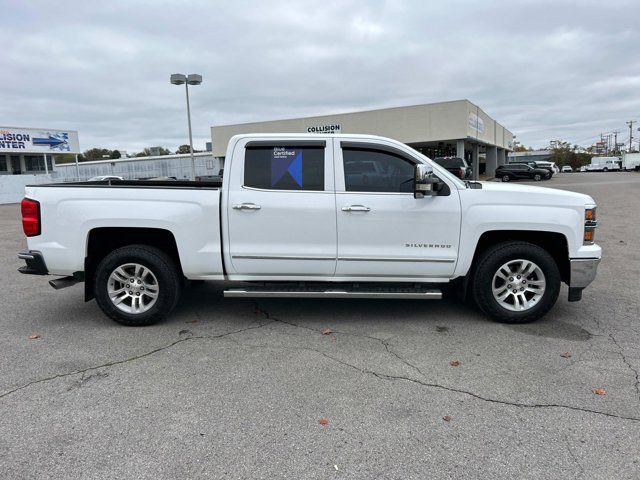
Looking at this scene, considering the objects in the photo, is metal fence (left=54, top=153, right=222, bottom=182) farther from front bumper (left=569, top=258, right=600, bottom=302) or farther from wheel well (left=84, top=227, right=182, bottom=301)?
front bumper (left=569, top=258, right=600, bottom=302)

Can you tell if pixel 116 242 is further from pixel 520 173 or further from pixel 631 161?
pixel 631 161

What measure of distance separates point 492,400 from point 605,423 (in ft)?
2.35

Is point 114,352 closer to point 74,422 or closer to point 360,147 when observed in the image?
point 74,422

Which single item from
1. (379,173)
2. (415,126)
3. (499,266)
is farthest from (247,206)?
(415,126)

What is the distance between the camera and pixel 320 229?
481 centimetres

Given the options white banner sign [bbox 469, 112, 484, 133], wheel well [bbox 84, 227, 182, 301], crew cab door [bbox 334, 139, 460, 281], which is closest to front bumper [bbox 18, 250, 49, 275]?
wheel well [bbox 84, 227, 182, 301]

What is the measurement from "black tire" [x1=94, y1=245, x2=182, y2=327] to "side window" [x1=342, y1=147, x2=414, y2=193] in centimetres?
209

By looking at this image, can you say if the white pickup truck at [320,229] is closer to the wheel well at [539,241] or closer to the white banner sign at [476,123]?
the wheel well at [539,241]

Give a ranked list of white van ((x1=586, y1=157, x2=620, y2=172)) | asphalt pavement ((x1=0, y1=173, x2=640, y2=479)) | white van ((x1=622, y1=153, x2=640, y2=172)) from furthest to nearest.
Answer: white van ((x1=586, y1=157, x2=620, y2=172)) → white van ((x1=622, y1=153, x2=640, y2=172)) → asphalt pavement ((x1=0, y1=173, x2=640, y2=479))

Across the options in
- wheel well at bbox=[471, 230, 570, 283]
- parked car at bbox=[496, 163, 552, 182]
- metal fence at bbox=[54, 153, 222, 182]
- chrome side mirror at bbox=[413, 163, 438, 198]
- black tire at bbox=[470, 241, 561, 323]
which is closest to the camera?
chrome side mirror at bbox=[413, 163, 438, 198]

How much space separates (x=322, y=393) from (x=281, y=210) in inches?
76.7

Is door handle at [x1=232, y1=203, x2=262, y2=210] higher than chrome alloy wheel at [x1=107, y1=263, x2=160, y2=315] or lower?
higher

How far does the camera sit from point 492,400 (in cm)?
346

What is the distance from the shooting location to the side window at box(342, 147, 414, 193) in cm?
486
